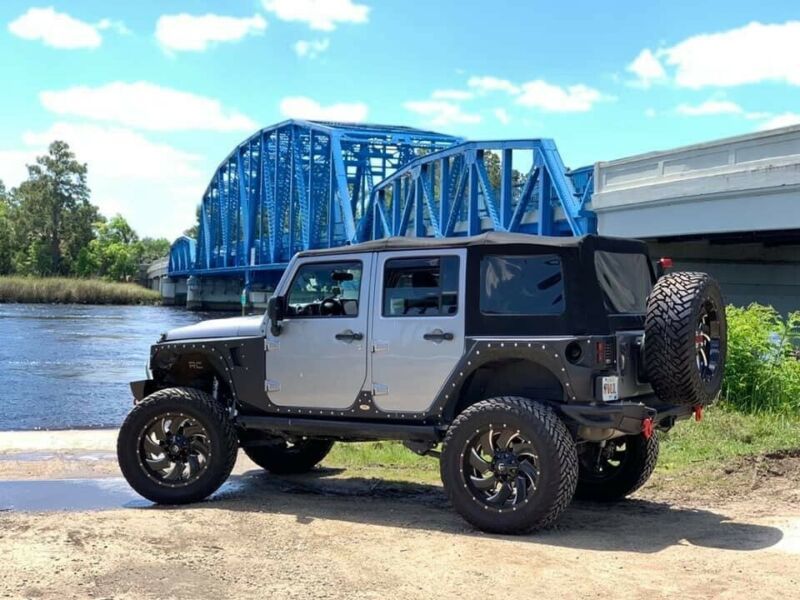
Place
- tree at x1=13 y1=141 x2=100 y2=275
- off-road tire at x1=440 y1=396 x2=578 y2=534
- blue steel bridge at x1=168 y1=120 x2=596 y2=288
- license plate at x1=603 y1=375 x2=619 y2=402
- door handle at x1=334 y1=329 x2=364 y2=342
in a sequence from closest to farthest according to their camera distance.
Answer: off-road tire at x1=440 y1=396 x2=578 y2=534
license plate at x1=603 y1=375 x2=619 y2=402
door handle at x1=334 y1=329 x2=364 y2=342
blue steel bridge at x1=168 y1=120 x2=596 y2=288
tree at x1=13 y1=141 x2=100 y2=275

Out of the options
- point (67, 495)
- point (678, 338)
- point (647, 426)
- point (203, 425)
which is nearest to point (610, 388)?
point (647, 426)

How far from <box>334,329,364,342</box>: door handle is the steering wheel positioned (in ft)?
0.64

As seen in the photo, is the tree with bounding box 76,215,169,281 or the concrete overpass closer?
the concrete overpass

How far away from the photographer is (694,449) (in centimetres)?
903

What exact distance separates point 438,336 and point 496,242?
2.64 feet

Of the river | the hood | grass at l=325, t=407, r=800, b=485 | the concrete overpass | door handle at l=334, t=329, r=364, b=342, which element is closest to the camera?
door handle at l=334, t=329, r=364, b=342

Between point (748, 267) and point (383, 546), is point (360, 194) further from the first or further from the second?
point (383, 546)

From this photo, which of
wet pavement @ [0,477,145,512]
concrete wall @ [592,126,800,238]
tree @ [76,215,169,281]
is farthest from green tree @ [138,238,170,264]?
wet pavement @ [0,477,145,512]

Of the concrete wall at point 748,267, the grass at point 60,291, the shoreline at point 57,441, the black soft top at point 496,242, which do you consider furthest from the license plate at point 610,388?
the grass at point 60,291

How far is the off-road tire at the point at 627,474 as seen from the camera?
7160mm

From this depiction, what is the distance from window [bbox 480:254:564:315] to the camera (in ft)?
20.3

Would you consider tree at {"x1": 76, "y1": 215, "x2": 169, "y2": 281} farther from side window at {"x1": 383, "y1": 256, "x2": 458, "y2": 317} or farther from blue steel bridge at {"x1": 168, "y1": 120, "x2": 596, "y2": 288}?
side window at {"x1": 383, "y1": 256, "x2": 458, "y2": 317}

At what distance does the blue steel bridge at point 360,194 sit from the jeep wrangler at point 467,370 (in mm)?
16192

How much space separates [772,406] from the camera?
11.4m
